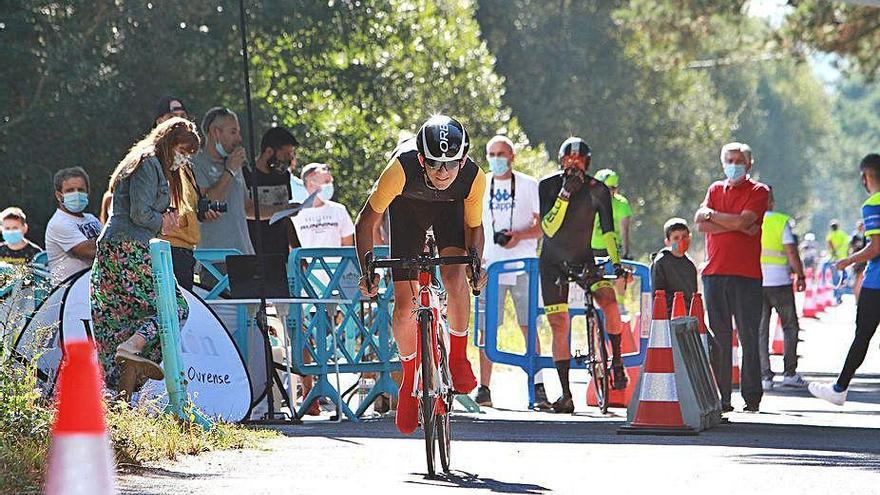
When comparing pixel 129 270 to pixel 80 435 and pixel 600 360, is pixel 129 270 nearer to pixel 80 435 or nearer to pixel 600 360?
pixel 600 360

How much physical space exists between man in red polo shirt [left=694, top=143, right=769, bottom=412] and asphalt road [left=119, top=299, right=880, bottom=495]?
0.47 m

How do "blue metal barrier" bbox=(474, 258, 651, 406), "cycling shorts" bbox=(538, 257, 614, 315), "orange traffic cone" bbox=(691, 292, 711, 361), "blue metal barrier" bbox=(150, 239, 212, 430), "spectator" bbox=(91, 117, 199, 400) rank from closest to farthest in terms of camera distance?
"blue metal barrier" bbox=(150, 239, 212, 430) → "spectator" bbox=(91, 117, 199, 400) → "orange traffic cone" bbox=(691, 292, 711, 361) → "cycling shorts" bbox=(538, 257, 614, 315) → "blue metal barrier" bbox=(474, 258, 651, 406)

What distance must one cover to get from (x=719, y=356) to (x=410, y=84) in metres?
24.5

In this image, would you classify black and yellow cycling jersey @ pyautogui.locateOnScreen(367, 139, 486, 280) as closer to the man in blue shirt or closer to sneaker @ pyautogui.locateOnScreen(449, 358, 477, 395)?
sneaker @ pyautogui.locateOnScreen(449, 358, 477, 395)

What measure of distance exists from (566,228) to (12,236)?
537 centimetres

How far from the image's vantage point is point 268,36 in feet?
114

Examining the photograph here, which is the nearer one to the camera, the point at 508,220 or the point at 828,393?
the point at 828,393

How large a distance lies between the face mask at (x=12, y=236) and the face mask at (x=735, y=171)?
254 inches

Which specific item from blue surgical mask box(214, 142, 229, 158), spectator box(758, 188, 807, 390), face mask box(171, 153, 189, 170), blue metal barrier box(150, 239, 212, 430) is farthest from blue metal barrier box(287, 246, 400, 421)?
spectator box(758, 188, 807, 390)

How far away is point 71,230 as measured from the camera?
44.0 feet

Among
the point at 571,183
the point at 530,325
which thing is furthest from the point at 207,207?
the point at 530,325

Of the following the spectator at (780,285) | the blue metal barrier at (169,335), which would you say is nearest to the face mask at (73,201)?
the blue metal barrier at (169,335)

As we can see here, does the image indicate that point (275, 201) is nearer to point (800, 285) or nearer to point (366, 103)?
point (800, 285)

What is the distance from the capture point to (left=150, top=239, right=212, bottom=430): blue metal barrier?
36.2 feet
